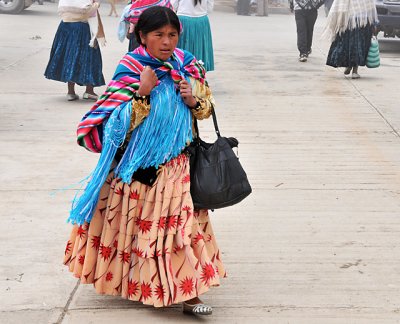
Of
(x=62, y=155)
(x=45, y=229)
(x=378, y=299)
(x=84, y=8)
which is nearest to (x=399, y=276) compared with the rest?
(x=378, y=299)

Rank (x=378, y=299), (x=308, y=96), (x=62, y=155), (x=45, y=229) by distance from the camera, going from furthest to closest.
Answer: (x=308, y=96)
(x=62, y=155)
(x=45, y=229)
(x=378, y=299)

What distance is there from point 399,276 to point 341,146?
10.9 feet

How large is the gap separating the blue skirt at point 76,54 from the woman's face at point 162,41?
6070 millimetres

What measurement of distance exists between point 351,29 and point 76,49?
12.9ft

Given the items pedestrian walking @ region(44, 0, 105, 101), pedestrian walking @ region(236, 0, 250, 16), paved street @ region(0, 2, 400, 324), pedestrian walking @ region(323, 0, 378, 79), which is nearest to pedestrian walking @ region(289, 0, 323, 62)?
paved street @ region(0, 2, 400, 324)

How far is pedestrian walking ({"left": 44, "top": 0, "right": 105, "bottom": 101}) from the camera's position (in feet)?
33.5

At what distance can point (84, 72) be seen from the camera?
10.4 meters

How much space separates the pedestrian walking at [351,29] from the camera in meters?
12.1

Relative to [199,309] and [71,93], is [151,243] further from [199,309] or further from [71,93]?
[71,93]

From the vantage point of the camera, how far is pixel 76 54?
10.4 meters

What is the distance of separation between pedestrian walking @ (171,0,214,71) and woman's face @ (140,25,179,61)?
20.3ft

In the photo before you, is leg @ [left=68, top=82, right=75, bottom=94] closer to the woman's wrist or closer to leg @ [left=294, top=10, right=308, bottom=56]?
leg @ [left=294, top=10, right=308, bottom=56]

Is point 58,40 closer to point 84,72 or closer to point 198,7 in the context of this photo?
point 84,72

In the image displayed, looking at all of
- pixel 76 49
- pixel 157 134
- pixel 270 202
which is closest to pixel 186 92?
pixel 157 134
